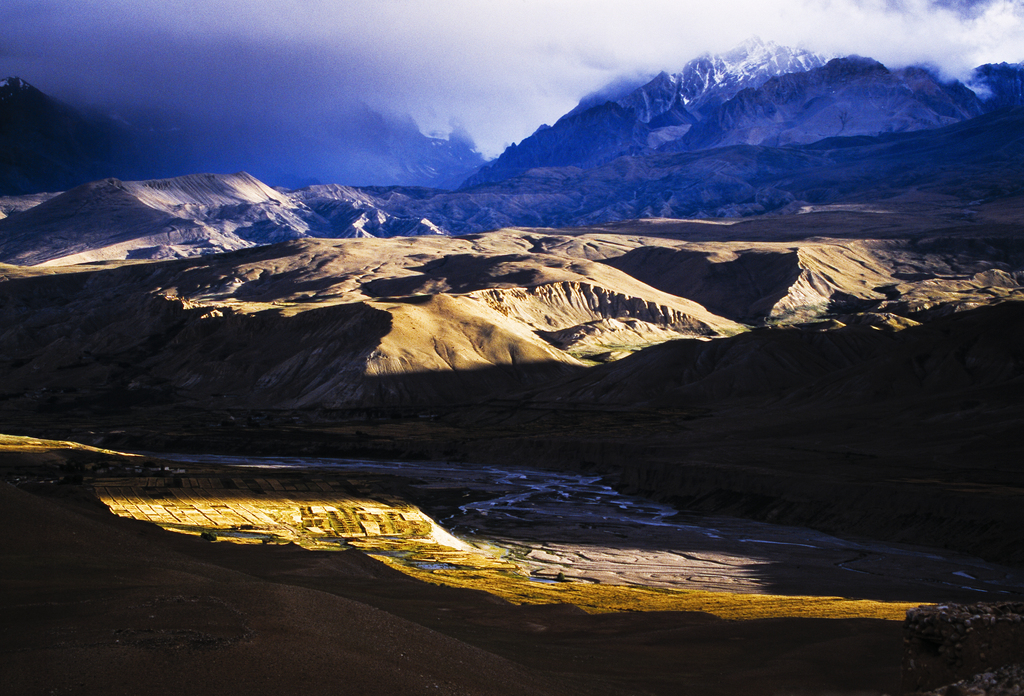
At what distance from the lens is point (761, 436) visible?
12219cm

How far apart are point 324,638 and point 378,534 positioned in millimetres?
56220

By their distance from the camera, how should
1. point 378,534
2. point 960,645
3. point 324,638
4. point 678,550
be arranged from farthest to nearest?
point 678,550 < point 378,534 < point 960,645 < point 324,638

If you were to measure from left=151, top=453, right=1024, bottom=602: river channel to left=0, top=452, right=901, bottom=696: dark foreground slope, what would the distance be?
26822 millimetres

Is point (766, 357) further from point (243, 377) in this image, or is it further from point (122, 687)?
point (122, 687)

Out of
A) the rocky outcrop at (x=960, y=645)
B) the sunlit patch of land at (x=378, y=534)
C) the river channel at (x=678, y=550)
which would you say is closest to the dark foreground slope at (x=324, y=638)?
the rocky outcrop at (x=960, y=645)

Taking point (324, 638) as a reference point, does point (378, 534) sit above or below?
below

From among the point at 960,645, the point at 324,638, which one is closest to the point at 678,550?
the point at 960,645

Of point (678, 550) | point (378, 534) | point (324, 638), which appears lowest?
point (378, 534)

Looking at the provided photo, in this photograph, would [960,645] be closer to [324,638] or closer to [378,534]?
[324,638]

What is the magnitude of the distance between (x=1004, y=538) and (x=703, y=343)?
375ft

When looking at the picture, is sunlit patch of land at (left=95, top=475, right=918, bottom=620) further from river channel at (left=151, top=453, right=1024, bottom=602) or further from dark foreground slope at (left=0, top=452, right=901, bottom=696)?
dark foreground slope at (left=0, top=452, right=901, bottom=696)

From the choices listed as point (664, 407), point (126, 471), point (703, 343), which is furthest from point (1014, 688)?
point (703, 343)

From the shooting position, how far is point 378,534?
75.1 metres

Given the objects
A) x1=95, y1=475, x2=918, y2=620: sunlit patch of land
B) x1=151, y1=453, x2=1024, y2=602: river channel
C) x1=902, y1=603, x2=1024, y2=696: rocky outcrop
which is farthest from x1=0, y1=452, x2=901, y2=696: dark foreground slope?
x1=151, y1=453, x2=1024, y2=602: river channel
